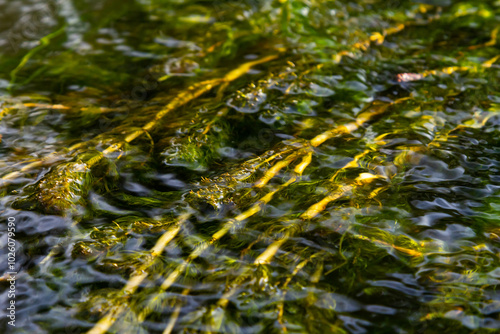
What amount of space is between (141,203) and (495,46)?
135 inches

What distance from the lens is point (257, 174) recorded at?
2.70 metres

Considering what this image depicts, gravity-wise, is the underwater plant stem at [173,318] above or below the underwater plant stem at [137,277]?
below

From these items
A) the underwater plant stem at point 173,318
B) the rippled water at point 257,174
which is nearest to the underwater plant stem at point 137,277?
the rippled water at point 257,174

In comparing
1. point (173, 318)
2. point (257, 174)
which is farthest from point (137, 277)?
point (257, 174)

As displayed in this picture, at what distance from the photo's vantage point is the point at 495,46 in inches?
158

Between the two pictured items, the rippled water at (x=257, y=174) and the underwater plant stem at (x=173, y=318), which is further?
the rippled water at (x=257, y=174)

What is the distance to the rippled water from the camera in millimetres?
2105

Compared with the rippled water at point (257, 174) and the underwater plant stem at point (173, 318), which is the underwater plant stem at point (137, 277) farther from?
the underwater plant stem at point (173, 318)

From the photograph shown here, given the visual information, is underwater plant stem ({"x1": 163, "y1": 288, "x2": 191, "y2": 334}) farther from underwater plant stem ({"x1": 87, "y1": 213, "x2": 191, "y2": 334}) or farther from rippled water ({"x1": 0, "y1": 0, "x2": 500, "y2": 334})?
underwater plant stem ({"x1": 87, "y1": 213, "x2": 191, "y2": 334})

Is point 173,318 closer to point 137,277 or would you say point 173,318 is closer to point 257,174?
point 137,277

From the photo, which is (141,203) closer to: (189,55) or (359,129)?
(359,129)

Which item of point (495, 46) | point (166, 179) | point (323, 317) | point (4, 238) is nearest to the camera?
point (323, 317)

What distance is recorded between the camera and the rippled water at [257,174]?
2.11 meters

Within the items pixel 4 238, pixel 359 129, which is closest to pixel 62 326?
pixel 4 238
